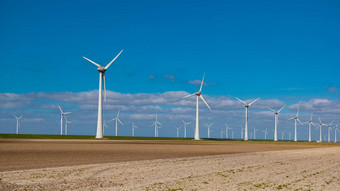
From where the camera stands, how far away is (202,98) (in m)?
144

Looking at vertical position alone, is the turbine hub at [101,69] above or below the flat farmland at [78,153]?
above

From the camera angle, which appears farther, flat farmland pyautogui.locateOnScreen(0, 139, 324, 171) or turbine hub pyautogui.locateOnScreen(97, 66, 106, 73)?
turbine hub pyautogui.locateOnScreen(97, 66, 106, 73)

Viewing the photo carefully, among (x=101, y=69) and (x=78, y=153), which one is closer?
(x=78, y=153)

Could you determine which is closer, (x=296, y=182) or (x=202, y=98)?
(x=296, y=182)

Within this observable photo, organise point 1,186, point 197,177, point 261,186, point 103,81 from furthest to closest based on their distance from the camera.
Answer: point 103,81 → point 197,177 → point 261,186 → point 1,186

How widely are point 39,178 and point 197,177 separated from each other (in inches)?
364

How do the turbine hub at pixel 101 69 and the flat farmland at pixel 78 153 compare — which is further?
the turbine hub at pixel 101 69

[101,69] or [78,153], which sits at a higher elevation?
[101,69]

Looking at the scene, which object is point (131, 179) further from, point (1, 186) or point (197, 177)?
point (1, 186)

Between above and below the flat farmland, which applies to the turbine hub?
above

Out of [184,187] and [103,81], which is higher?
[103,81]

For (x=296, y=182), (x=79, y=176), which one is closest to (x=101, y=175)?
(x=79, y=176)

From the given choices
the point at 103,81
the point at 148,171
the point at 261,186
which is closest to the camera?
the point at 261,186

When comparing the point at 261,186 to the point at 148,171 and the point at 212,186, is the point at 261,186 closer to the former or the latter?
→ the point at 212,186
